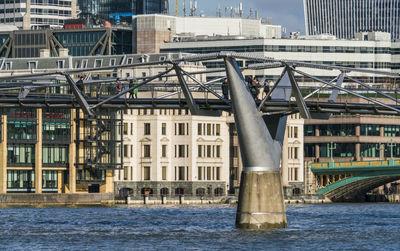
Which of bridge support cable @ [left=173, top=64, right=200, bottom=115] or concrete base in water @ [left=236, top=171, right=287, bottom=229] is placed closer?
bridge support cable @ [left=173, top=64, right=200, bottom=115]

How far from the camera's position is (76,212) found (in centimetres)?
17762

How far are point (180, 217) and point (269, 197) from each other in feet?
146

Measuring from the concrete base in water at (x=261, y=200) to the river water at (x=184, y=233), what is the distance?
47.5 inches

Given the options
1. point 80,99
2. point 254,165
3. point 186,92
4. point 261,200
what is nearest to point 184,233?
point 261,200

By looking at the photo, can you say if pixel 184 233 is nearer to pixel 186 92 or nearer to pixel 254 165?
pixel 254 165

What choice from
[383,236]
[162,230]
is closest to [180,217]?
[162,230]

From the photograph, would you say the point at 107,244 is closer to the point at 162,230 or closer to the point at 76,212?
the point at 162,230

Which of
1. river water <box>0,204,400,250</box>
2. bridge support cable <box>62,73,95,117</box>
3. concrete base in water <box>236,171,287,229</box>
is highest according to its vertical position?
bridge support cable <box>62,73,95,117</box>

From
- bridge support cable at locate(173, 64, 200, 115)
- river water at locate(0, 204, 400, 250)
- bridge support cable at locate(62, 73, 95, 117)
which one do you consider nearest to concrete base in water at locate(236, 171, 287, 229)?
river water at locate(0, 204, 400, 250)

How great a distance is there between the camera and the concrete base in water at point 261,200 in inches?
4582

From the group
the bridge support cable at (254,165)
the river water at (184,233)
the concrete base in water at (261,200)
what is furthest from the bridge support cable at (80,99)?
the concrete base in water at (261,200)

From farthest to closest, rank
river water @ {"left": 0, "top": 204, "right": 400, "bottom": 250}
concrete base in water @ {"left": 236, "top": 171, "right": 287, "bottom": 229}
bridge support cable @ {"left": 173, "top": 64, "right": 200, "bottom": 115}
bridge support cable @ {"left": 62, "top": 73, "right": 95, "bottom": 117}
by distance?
bridge support cable @ {"left": 62, "top": 73, "right": 95, "bottom": 117} → concrete base in water @ {"left": 236, "top": 171, "right": 287, "bottom": 229} → bridge support cable @ {"left": 173, "top": 64, "right": 200, "bottom": 115} → river water @ {"left": 0, "top": 204, "right": 400, "bottom": 250}

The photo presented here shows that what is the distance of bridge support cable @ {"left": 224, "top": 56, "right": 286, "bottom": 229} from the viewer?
11569 cm

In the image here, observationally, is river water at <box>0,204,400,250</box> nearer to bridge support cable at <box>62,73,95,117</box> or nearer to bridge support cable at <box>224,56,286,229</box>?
bridge support cable at <box>224,56,286,229</box>
